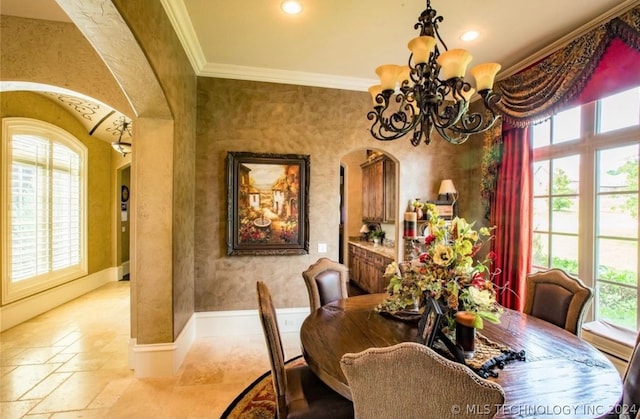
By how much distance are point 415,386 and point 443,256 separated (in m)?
0.79

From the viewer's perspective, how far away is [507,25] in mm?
2467

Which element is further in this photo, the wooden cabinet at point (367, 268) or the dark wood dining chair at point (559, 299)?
the wooden cabinet at point (367, 268)

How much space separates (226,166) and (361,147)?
1.76 metres

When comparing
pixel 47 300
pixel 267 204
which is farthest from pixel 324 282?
pixel 47 300

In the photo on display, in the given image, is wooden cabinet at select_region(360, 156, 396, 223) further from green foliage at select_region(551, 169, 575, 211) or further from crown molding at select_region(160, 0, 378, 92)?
green foliage at select_region(551, 169, 575, 211)

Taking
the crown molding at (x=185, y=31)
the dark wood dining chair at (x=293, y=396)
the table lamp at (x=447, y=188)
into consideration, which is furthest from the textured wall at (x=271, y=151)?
the dark wood dining chair at (x=293, y=396)

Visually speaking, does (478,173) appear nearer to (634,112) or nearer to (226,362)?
(634,112)

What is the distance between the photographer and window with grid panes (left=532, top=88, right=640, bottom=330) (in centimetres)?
231

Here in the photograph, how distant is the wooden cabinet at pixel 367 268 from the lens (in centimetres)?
443

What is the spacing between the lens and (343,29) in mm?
2559

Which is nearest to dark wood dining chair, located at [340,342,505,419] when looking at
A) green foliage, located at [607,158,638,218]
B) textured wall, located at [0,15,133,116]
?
green foliage, located at [607,158,638,218]

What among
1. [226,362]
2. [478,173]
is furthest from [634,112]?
[226,362]

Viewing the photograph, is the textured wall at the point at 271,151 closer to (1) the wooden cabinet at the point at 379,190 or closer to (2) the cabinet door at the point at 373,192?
(1) the wooden cabinet at the point at 379,190

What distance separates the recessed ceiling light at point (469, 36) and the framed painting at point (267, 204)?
6.66ft
